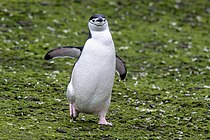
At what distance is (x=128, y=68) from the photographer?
11805 mm

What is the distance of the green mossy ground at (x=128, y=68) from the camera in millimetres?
7500

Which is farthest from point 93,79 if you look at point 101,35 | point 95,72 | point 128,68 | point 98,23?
point 128,68

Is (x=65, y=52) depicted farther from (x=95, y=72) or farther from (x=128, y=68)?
(x=128, y=68)

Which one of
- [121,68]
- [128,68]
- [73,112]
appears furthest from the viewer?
[128,68]

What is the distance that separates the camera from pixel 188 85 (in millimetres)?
10703

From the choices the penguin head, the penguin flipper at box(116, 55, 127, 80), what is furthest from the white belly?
the penguin flipper at box(116, 55, 127, 80)

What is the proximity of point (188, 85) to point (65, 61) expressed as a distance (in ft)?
8.74

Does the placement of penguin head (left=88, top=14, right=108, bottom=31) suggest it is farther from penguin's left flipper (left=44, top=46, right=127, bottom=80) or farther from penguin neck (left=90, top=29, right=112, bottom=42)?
penguin's left flipper (left=44, top=46, right=127, bottom=80)

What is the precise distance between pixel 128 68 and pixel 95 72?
4639mm

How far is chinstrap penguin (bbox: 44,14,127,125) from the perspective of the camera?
715 centimetres

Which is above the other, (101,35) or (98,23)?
(98,23)

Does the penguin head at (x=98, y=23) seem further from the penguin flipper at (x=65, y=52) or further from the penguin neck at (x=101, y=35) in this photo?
the penguin flipper at (x=65, y=52)

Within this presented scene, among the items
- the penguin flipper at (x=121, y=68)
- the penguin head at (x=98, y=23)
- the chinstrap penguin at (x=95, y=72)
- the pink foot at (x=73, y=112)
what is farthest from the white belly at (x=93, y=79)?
the penguin flipper at (x=121, y=68)

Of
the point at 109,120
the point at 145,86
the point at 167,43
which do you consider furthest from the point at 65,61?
the point at 109,120
